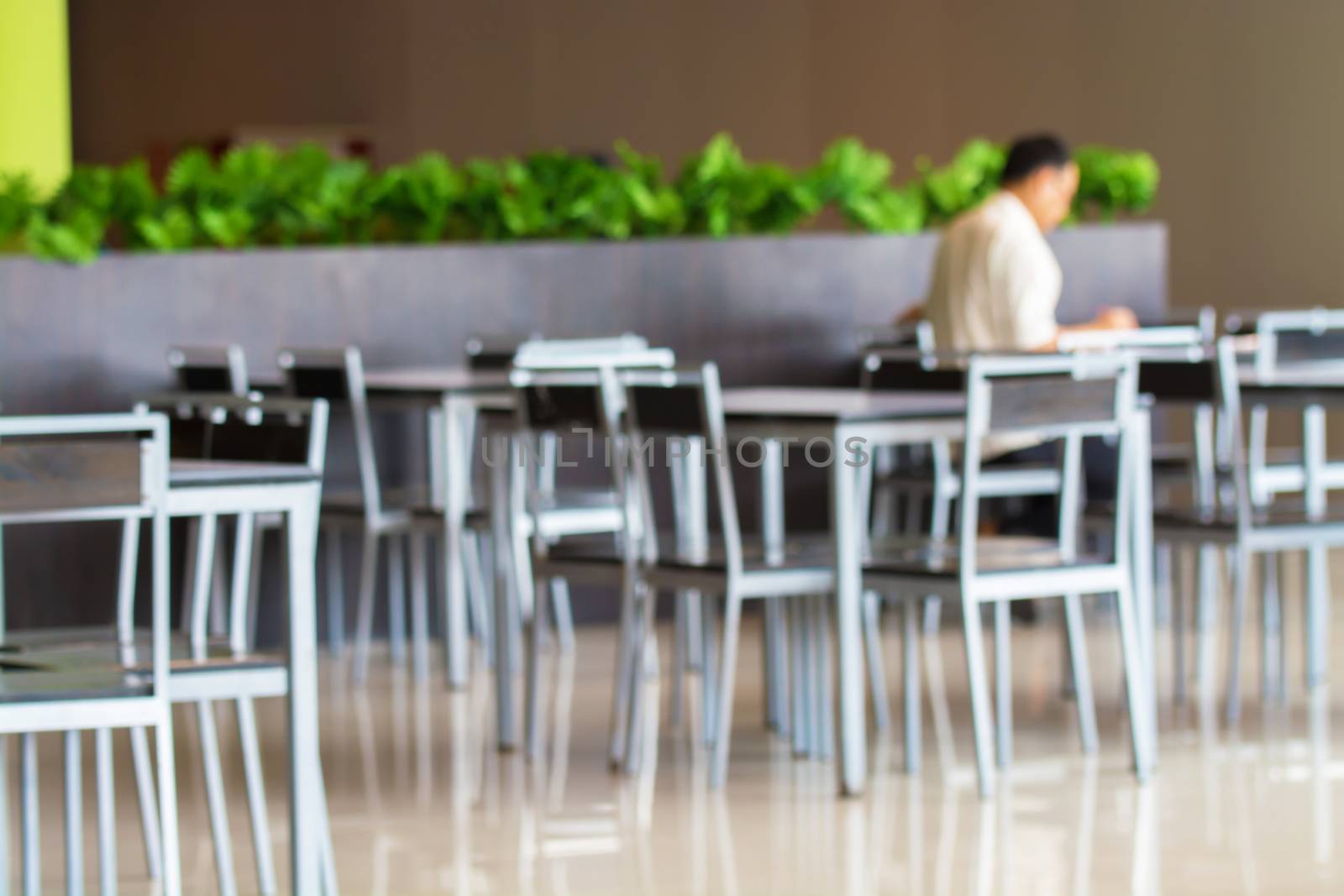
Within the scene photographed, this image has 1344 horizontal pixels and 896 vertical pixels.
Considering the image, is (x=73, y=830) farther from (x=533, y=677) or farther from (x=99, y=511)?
(x=533, y=677)

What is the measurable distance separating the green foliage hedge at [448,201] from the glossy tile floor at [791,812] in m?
1.69

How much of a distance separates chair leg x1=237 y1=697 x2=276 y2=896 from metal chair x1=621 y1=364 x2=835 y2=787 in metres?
1.05

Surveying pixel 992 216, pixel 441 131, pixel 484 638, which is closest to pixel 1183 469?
pixel 992 216

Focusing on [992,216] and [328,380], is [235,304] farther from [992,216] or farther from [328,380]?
[992,216]

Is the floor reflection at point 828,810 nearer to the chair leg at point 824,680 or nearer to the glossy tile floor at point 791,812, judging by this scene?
the glossy tile floor at point 791,812

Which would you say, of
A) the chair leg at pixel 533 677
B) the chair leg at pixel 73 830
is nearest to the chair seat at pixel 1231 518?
the chair leg at pixel 533 677

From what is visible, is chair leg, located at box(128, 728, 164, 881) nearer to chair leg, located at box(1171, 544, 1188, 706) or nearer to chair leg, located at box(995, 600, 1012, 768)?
chair leg, located at box(995, 600, 1012, 768)

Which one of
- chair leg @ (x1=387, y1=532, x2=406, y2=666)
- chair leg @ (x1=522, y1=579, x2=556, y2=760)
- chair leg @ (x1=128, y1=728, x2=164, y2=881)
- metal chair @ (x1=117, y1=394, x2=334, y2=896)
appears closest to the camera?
metal chair @ (x1=117, y1=394, x2=334, y2=896)

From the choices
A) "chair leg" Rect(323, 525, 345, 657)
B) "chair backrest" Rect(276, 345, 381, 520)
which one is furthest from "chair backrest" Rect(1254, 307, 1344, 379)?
"chair leg" Rect(323, 525, 345, 657)

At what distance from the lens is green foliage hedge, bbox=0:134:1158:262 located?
6090 millimetres

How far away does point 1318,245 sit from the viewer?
1016cm

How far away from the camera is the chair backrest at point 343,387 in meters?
5.52

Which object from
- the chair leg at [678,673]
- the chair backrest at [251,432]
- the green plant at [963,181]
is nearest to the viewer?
the chair backrest at [251,432]

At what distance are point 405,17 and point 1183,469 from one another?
7.53 metres
